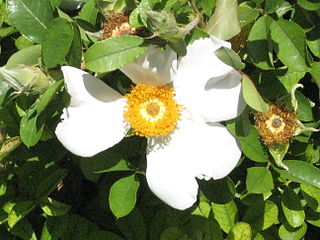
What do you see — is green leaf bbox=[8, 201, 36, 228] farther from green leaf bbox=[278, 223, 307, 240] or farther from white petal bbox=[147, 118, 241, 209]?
green leaf bbox=[278, 223, 307, 240]

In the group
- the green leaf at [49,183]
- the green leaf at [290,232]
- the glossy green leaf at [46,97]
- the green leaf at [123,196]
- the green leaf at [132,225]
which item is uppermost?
the glossy green leaf at [46,97]

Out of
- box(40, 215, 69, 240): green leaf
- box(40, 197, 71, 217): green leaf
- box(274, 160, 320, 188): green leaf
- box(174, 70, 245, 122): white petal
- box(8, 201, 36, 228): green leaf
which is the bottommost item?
box(40, 215, 69, 240): green leaf

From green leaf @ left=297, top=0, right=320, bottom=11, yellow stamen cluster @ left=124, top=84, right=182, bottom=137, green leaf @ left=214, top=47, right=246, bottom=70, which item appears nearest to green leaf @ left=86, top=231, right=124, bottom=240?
yellow stamen cluster @ left=124, top=84, right=182, bottom=137

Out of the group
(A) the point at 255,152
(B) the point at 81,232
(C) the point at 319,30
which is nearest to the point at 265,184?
(A) the point at 255,152

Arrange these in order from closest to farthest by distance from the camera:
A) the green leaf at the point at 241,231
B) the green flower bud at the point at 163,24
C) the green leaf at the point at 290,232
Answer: the green flower bud at the point at 163,24, the green leaf at the point at 241,231, the green leaf at the point at 290,232

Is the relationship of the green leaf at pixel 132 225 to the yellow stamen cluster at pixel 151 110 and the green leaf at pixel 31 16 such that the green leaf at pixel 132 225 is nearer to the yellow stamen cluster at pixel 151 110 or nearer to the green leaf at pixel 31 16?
the yellow stamen cluster at pixel 151 110

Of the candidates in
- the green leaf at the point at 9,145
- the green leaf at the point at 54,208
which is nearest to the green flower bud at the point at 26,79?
the green leaf at the point at 9,145

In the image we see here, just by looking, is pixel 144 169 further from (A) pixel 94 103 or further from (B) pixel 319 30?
(B) pixel 319 30
